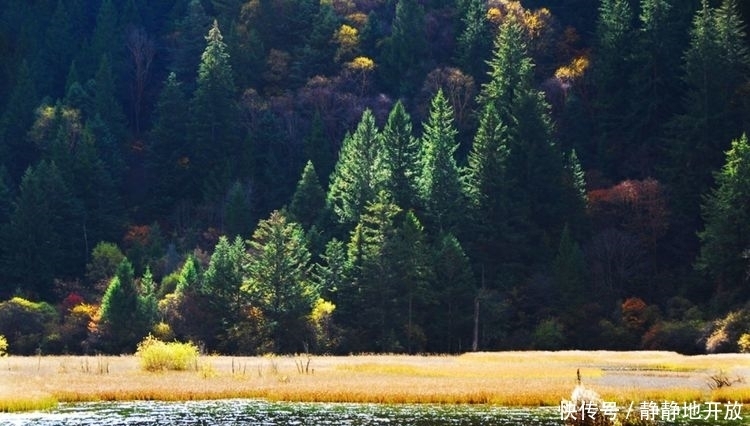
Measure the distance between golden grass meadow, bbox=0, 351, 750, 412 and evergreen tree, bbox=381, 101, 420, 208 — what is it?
3858 centimetres

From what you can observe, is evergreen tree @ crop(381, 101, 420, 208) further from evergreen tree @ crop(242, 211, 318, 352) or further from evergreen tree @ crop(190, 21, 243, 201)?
evergreen tree @ crop(190, 21, 243, 201)

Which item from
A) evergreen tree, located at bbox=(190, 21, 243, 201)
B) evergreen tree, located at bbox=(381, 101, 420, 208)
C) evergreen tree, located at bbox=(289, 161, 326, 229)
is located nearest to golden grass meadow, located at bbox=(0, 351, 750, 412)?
evergreen tree, located at bbox=(381, 101, 420, 208)

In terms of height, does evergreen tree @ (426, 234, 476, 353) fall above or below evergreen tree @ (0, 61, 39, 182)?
below

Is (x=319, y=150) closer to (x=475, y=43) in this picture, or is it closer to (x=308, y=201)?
(x=308, y=201)

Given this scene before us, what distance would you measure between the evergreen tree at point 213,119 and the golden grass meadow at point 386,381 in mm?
61608

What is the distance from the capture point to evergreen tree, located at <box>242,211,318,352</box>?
10525 cm

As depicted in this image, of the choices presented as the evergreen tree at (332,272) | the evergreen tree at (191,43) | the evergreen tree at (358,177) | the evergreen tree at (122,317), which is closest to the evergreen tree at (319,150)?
the evergreen tree at (358,177)

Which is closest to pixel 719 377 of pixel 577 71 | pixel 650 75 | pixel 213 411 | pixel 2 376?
pixel 213 411

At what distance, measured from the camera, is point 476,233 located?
123562 mm

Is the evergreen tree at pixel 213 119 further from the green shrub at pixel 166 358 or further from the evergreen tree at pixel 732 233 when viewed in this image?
the green shrub at pixel 166 358

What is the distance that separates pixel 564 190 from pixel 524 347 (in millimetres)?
21778

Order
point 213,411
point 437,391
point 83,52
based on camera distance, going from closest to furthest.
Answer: point 213,411, point 437,391, point 83,52

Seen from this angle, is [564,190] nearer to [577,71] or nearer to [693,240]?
[693,240]

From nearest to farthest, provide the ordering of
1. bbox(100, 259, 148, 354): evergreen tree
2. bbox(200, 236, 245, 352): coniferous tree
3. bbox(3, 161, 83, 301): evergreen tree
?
bbox(100, 259, 148, 354): evergreen tree → bbox(200, 236, 245, 352): coniferous tree → bbox(3, 161, 83, 301): evergreen tree
